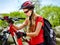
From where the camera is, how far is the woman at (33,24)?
3082mm

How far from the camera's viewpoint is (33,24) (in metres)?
3.14

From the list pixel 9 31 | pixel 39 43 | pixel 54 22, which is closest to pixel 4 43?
pixel 9 31

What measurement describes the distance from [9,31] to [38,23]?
0.36 metres

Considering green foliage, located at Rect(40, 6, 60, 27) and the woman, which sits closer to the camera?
the woman

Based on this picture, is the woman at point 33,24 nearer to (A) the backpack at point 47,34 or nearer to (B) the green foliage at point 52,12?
(A) the backpack at point 47,34

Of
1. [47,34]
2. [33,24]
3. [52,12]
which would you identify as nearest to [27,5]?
[33,24]

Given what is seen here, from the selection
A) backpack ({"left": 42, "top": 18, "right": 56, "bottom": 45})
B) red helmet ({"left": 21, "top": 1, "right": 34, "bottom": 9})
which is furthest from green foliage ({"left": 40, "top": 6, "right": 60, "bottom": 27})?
red helmet ({"left": 21, "top": 1, "right": 34, "bottom": 9})

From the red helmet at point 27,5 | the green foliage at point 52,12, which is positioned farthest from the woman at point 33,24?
the green foliage at point 52,12

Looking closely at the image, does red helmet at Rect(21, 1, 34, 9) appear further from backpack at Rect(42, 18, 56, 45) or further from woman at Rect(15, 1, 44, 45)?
backpack at Rect(42, 18, 56, 45)

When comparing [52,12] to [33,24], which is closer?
[33,24]

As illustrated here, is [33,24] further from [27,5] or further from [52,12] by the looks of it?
[52,12]

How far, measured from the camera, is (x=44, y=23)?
3.19 m

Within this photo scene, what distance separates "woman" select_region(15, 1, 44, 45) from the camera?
3.08 meters

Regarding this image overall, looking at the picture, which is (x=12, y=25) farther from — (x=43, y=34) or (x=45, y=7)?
(x=45, y=7)
